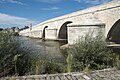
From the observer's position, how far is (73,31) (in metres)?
16.7

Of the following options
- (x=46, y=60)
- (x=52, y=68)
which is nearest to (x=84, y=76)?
(x=52, y=68)

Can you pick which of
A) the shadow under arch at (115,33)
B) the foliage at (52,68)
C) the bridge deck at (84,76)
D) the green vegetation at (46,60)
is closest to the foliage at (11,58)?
the green vegetation at (46,60)

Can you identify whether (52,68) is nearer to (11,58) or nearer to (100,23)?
(11,58)

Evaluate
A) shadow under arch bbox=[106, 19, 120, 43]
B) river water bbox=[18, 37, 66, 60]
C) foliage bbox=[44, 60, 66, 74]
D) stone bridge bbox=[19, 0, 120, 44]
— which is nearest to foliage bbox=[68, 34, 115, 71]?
foliage bbox=[44, 60, 66, 74]

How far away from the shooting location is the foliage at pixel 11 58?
179 inches

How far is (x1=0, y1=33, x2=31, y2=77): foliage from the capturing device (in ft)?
14.9

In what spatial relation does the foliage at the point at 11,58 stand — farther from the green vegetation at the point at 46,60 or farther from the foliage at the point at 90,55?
the foliage at the point at 90,55

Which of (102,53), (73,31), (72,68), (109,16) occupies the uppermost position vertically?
(109,16)

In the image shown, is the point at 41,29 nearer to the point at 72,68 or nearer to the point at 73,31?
the point at 73,31

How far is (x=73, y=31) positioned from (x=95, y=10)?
3.17m

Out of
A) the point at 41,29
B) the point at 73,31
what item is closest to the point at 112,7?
the point at 73,31

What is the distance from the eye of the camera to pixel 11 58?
4.81 m

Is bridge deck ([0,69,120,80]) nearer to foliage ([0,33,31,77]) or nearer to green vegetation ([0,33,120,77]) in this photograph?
green vegetation ([0,33,120,77])

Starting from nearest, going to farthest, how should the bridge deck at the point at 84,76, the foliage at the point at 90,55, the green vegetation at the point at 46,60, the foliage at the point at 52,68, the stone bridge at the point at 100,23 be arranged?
the bridge deck at the point at 84,76 < the green vegetation at the point at 46,60 < the foliage at the point at 52,68 < the foliage at the point at 90,55 < the stone bridge at the point at 100,23
